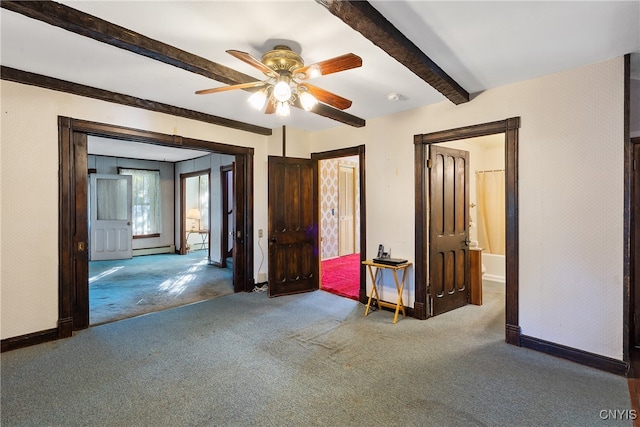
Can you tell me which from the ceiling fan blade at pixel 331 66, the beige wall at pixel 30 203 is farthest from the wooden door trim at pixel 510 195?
the beige wall at pixel 30 203

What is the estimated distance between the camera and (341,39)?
233 cm

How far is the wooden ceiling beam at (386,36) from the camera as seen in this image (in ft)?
5.84

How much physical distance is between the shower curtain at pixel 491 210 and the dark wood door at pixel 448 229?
1921mm

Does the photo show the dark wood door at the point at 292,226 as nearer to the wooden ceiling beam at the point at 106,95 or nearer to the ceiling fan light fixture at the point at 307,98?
the wooden ceiling beam at the point at 106,95

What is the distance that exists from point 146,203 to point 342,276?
5.97 meters

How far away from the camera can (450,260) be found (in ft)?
13.4

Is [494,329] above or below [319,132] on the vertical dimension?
below

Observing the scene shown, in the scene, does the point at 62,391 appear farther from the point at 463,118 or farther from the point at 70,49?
the point at 463,118

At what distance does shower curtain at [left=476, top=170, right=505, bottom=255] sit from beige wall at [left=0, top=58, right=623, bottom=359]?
117 inches

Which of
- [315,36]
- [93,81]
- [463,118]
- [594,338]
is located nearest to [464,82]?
[463,118]

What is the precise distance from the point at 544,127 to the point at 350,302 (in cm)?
303

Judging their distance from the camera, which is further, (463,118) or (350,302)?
(350,302)

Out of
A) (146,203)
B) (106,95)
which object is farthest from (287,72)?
(146,203)

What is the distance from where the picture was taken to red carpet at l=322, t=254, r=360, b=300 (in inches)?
197
